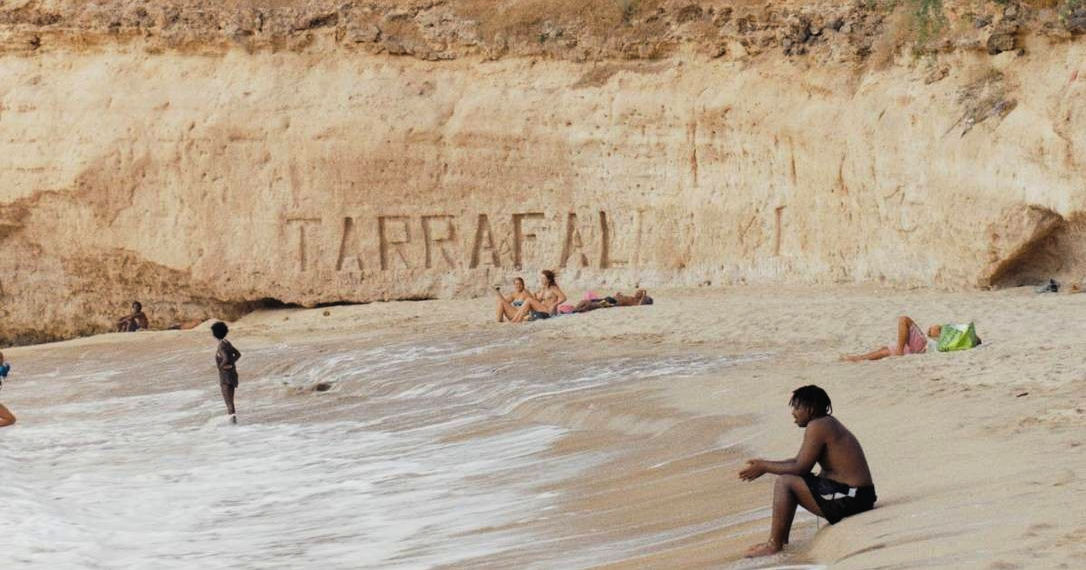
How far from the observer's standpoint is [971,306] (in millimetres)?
14445

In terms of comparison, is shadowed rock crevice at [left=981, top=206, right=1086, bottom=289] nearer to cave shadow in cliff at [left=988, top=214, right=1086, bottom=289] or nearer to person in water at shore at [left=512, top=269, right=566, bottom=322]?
cave shadow in cliff at [left=988, top=214, right=1086, bottom=289]

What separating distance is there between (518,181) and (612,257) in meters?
1.57

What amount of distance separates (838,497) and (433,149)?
46.1 feet

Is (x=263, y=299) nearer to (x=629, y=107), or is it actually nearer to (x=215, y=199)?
(x=215, y=199)

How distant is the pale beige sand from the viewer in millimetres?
6172

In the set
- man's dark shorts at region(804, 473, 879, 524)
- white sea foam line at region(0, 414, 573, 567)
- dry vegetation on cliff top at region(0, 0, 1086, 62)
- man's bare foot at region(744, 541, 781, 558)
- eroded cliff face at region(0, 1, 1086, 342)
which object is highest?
dry vegetation on cliff top at region(0, 0, 1086, 62)

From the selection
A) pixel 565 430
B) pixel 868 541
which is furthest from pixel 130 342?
pixel 868 541

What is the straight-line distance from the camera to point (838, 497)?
658 cm

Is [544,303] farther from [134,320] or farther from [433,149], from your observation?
[134,320]

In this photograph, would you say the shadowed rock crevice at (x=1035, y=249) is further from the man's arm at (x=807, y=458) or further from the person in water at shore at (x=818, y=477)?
the man's arm at (x=807, y=458)

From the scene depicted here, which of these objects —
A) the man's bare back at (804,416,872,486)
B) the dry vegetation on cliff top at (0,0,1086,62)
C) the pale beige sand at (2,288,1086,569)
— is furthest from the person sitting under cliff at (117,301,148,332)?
the man's bare back at (804,416,872,486)

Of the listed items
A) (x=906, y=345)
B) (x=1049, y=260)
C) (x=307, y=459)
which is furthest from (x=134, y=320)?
(x=906, y=345)

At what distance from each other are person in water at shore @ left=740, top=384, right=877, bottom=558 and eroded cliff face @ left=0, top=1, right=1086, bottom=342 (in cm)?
1095

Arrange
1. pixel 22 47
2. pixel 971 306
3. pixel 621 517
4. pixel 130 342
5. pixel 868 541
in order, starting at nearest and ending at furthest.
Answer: pixel 868 541, pixel 621 517, pixel 971 306, pixel 130 342, pixel 22 47
